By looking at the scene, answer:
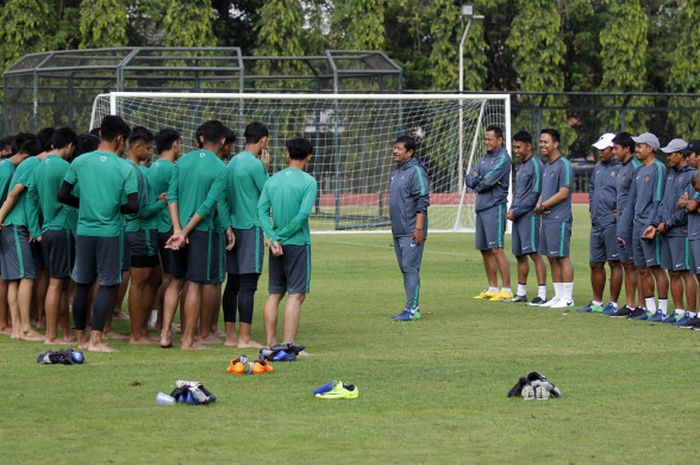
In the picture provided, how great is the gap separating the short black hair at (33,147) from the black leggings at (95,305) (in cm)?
197

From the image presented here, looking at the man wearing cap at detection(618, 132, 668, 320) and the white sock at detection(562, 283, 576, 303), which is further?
the white sock at detection(562, 283, 576, 303)

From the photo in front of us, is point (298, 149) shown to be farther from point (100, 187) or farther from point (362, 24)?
point (362, 24)

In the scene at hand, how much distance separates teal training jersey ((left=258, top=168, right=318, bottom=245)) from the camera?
11.9 metres

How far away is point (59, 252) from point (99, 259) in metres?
0.89

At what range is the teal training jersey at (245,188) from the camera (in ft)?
40.4

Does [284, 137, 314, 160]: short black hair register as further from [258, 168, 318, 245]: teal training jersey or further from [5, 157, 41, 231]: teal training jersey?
[5, 157, 41, 231]: teal training jersey

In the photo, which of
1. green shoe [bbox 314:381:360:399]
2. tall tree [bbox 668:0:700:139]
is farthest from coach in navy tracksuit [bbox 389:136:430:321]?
tall tree [bbox 668:0:700:139]

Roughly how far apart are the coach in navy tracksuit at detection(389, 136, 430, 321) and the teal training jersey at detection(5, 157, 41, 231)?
4.08 meters

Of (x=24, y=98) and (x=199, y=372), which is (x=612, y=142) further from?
(x=24, y=98)

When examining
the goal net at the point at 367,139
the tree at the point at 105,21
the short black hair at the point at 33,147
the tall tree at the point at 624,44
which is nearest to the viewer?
the short black hair at the point at 33,147

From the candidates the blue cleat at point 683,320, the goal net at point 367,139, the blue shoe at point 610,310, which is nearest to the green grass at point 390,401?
the blue cleat at point 683,320

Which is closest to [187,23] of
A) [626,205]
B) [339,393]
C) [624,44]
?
[624,44]

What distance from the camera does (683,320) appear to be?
14.2 m

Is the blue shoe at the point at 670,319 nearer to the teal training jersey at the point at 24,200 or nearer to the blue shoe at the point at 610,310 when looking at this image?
the blue shoe at the point at 610,310
